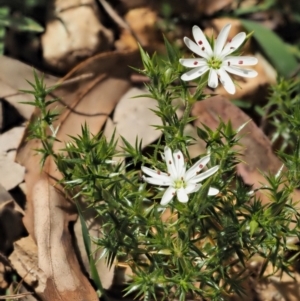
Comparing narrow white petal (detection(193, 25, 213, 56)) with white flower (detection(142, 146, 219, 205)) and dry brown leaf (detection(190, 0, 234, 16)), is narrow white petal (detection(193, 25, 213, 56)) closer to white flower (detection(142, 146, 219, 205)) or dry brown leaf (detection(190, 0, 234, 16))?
white flower (detection(142, 146, 219, 205))

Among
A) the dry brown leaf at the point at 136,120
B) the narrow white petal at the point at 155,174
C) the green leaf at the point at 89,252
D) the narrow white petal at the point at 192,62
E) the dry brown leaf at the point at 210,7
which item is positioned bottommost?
the green leaf at the point at 89,252

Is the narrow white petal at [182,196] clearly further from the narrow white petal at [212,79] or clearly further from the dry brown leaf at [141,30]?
the dry brown leaf at [141,30]

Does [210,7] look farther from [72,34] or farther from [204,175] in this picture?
[204,175]

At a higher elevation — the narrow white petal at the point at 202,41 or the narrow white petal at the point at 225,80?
the narrow white petal at the point at 202,41

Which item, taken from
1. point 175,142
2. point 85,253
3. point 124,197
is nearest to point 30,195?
point 85,253

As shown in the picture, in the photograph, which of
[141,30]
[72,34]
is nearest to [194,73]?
[72,34]

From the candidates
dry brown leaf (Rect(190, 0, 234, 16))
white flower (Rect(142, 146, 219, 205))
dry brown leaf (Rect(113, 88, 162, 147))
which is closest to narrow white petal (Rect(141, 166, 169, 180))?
white flower (Rect(142, 146, 219, 205))

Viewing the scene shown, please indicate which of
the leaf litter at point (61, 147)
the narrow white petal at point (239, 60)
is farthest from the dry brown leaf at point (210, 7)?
the narrow white petal at point (239, 60)
